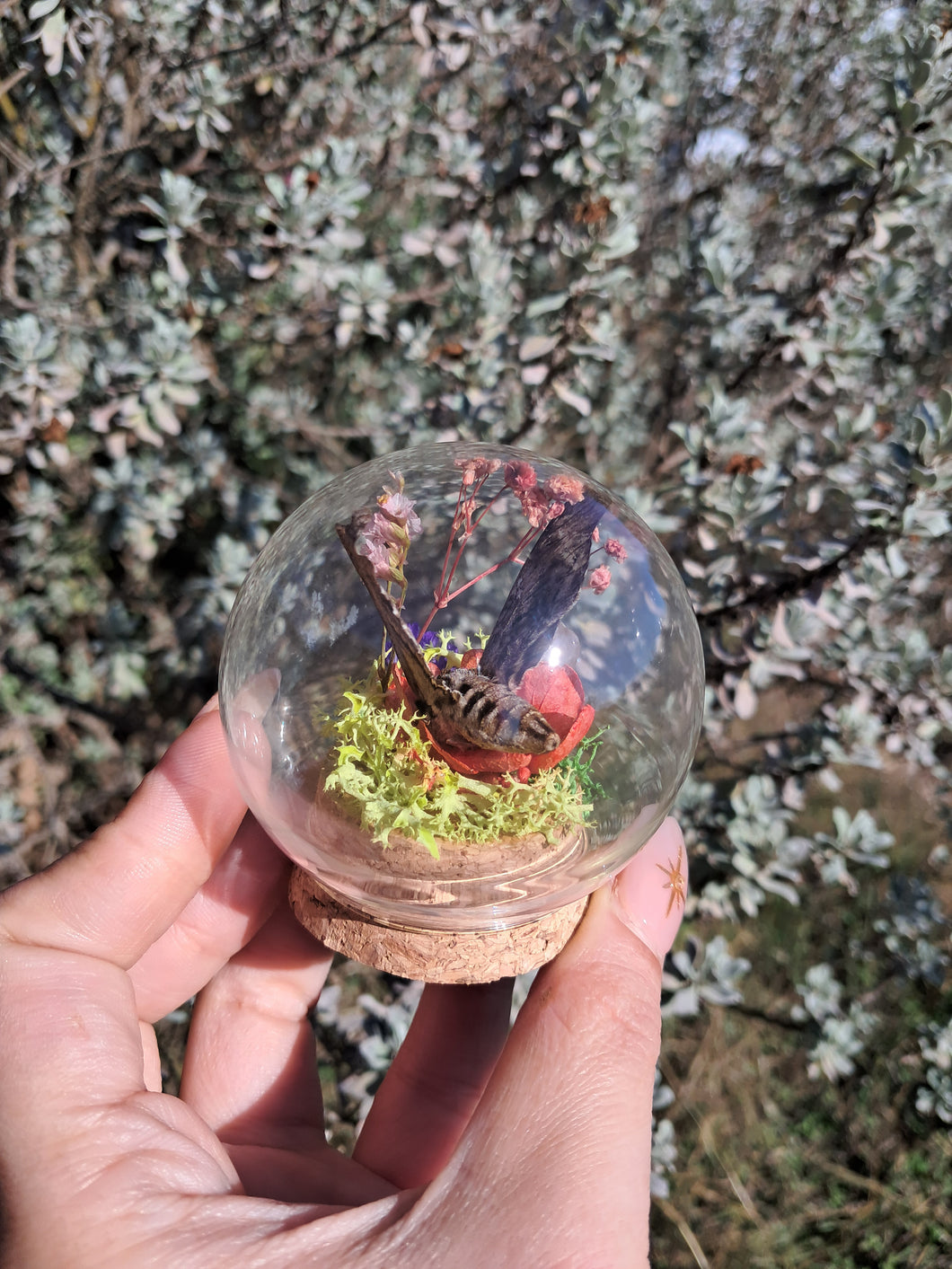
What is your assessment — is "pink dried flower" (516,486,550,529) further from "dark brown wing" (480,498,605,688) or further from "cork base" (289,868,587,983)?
"cork base" (289,868,587,983)

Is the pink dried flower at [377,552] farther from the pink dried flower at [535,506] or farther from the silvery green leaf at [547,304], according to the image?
the silvery green leaf at [547,304]

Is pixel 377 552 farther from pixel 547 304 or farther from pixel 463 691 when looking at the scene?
pixel 547 304

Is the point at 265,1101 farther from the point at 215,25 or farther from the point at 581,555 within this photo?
the point at 215,25

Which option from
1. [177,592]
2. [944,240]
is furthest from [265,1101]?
[944,240]

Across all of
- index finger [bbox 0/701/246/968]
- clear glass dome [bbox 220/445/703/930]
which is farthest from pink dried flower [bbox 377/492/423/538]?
index finger [bbox 0/701/246/968]

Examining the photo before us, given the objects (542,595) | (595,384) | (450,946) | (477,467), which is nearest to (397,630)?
(542,595)

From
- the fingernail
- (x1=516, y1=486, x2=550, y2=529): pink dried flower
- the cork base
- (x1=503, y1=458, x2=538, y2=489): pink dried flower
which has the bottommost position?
the fingernail

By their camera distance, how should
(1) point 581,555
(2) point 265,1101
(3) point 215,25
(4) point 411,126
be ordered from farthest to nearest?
(4) point 411,126 → (3) point 215,25 → (2) point 265,1101 → (1) point 581,555
